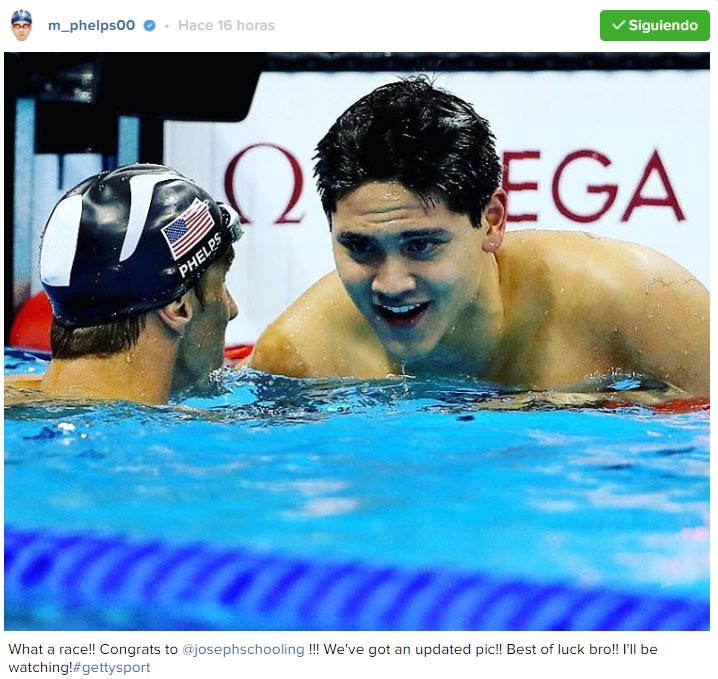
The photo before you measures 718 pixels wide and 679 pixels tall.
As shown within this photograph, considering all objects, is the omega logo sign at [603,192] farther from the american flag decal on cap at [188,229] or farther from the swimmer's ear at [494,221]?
the american flag decal on cap at [188,229]

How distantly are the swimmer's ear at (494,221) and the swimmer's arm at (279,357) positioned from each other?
1.62ft

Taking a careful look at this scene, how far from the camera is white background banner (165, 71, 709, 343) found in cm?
360

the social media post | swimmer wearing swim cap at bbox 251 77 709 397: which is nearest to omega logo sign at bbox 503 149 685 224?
the social media post

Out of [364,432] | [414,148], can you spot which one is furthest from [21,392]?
[414,148]

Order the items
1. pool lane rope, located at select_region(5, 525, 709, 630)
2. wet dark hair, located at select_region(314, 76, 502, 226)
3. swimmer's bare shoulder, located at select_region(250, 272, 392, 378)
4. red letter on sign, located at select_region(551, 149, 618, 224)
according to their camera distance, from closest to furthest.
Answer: pool lane rope, located at select_region(5, 525, 709, 630) < wet dark hair, located at select_region(314, 76, 502, 226) < swimmer's bare shoulder, located at select_region(250, 272, 392, 378) < red letter on sign, located at select_region(551, 149, 618, 224)

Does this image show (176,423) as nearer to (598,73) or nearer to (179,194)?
(179,194)

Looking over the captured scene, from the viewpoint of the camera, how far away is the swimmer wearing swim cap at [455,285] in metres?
1.93

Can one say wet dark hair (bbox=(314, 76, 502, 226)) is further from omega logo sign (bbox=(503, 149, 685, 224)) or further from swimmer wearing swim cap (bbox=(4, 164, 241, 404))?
omega logo sign (bbox=(503, 149, 685, 224))
